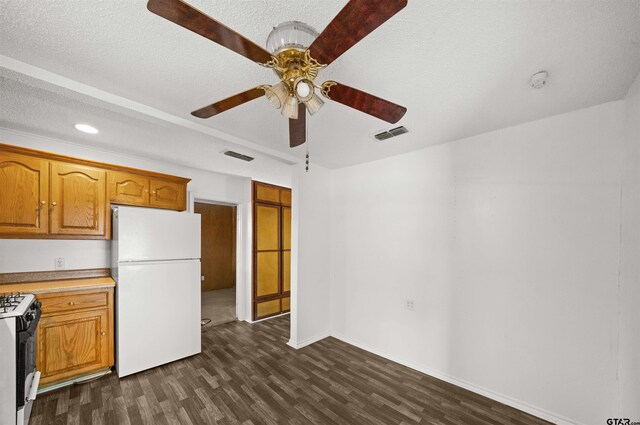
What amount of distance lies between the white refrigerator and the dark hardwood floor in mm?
228

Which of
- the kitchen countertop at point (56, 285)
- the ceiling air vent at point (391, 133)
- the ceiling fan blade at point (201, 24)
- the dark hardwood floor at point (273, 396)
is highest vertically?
the ceiling air vent at point (391, 133)

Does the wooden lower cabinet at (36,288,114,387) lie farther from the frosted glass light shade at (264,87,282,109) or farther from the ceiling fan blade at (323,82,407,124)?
the ceiling fan blade at (323,82,407,124)

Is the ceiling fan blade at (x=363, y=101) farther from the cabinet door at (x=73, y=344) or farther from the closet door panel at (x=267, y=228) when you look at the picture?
the closet door panel at (x=267, y=228)

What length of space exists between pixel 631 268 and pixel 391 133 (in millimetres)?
1974

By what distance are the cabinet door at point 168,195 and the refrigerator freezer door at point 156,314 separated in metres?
0.83

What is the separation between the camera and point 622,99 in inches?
75.0

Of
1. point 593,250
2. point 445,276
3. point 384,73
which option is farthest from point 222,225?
point 593,250

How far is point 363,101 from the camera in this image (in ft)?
4.39

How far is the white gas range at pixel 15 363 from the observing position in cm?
167

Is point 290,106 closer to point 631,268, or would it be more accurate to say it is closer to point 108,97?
point 108,97

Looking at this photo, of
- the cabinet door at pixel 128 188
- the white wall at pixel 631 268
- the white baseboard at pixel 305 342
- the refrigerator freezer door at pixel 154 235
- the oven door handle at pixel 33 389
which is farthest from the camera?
the white baseboard at pixel 305 342

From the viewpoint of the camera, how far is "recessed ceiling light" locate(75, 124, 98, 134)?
2439 mm

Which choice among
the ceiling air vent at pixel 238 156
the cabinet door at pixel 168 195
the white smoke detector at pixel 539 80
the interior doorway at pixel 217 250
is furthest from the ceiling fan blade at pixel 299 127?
the interior doorway at pixel 217 250

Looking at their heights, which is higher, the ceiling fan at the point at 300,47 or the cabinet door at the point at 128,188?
the ceiling fan at the point at 300,47
